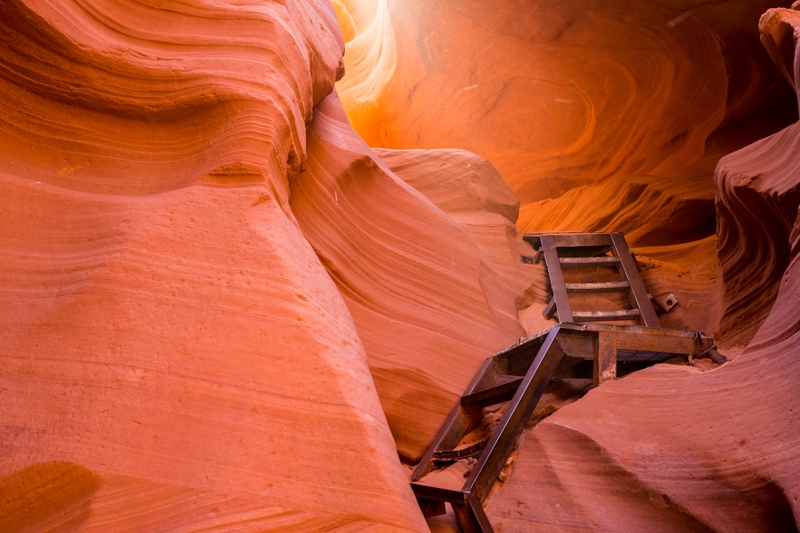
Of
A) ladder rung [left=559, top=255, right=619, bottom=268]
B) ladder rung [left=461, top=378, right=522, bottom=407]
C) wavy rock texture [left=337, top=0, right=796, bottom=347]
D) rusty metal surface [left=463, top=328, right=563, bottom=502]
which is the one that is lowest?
rusty metal surface [left=463, top=328, right=563, bottom=502]

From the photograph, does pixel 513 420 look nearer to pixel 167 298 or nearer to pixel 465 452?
pixel 465 452

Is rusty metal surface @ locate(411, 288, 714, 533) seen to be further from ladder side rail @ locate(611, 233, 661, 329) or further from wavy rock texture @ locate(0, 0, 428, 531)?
ladder side rail @ locate(611, 233, 661, 329)

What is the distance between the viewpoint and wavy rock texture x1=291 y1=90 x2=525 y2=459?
400 cm

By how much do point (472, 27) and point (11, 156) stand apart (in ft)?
24.4

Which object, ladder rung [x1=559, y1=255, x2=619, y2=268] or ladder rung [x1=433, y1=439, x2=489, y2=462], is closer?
ladder rung [x1=433, y1=439, x2=489, y2=462]

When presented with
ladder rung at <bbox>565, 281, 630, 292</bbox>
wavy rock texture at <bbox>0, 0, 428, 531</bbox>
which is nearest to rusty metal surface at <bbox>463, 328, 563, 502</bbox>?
wavy rock texture at <bbox>0, 0, 428, 531</bbox>

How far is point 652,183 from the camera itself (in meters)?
8.07

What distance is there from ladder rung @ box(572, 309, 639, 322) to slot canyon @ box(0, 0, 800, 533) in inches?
15.7

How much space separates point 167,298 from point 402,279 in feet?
8.11

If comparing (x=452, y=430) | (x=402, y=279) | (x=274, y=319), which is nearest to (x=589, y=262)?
(x=402, y=279)

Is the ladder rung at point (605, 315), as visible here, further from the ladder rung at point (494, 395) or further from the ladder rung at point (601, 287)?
the ladder rung at point (494, 395)

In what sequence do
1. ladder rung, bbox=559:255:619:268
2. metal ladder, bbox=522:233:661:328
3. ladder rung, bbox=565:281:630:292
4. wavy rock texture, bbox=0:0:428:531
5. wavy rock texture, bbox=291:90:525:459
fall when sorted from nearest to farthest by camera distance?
wavy rock texture, bbox=0:0:428:531 → wavy rock texture, bbox=291:90:525:459 → metal ladder, bbox=522:233:661:328 → ladder rung, bbox=565:281:630:292 → ladder rung, bbox=559:255:619:268

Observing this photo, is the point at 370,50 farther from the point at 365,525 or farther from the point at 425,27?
the point at 365,525

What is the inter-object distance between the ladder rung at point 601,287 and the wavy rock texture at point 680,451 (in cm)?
203
